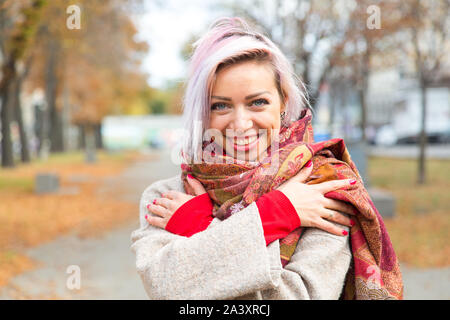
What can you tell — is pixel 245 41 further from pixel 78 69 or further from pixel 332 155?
pixel 78 69

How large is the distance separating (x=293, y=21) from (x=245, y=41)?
8691 mm

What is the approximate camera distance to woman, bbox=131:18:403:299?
1645 millimetres

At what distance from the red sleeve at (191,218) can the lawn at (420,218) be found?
5.39 meters

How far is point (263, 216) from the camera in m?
1.71

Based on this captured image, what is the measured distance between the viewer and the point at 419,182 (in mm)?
13727

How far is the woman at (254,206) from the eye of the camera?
5.40 feet

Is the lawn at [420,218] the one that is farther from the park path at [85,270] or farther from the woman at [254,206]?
the woman at [254,206]

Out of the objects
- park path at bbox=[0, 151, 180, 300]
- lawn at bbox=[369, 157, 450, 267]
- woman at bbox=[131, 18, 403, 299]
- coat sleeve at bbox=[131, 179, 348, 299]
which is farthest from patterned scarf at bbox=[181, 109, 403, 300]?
lawn at bbox=[369, 157, 450, 267]

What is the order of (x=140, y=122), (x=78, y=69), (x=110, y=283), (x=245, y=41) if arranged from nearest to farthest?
1. (x=245, y=41)
2. (x=110, y=283)
3. (x=78, y=69)
4. (x=140, y=122)

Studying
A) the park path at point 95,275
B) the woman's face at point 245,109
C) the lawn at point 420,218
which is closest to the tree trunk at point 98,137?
the lawn at point 420,218

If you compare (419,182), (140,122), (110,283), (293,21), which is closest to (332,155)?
(110,283)

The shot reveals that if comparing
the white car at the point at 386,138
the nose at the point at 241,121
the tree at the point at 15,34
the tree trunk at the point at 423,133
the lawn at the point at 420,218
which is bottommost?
the white car at the point at 386,138

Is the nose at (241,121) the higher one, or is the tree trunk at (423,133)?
the nose at (241,121)

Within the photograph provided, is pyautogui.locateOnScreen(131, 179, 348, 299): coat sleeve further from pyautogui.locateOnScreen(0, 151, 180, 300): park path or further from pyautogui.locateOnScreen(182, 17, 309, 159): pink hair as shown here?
pyautogui.locateOnScreen(0, 151, 180, 300): park path
